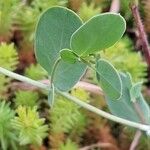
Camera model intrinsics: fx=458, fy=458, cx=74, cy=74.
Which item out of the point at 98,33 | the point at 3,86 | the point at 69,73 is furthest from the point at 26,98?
the point at 98,33

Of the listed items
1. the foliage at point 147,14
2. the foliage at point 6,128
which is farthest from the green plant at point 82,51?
→ the foliage at point 147,14

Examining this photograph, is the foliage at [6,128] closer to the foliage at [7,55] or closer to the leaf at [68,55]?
the foliage at [7,55]

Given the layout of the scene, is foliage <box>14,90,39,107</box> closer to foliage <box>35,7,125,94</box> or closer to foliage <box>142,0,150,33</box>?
foliage <box>35,7,125,94</box>

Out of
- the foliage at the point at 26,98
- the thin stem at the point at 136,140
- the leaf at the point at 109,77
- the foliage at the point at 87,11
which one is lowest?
the thin stem at the point at 136,140

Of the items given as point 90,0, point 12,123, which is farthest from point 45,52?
point 90,0

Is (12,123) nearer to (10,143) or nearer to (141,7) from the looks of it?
(10,143)

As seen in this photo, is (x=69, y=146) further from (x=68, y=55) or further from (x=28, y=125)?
(x=68, y=55)
